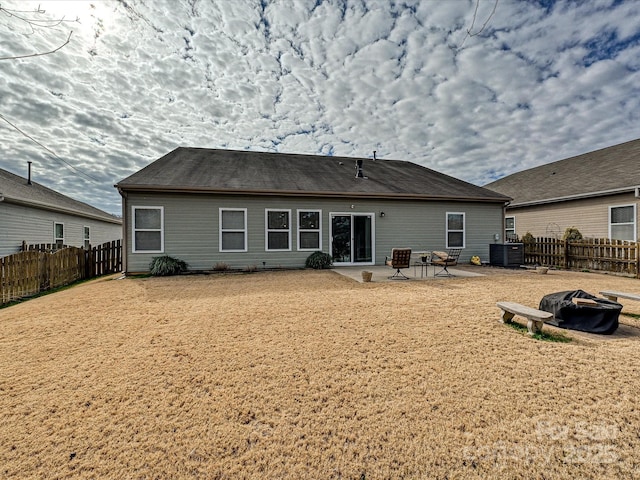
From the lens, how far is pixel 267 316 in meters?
4.91

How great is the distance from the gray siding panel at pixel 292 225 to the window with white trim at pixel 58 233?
795 cm

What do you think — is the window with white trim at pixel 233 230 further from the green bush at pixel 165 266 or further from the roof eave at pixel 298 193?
the green bush at pixel 165 266

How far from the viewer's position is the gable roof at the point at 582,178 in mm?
11586

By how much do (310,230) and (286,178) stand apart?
252 centimetres

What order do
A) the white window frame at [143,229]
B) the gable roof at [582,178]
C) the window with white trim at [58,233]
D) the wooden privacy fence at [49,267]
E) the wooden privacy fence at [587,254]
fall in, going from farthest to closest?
the window with white trim at [58,233] → the gable roof at [582,178] → the white window frame at [143,229] → the wooden privacy fence at [587,254] → the wooden privacy fence at [49,267]

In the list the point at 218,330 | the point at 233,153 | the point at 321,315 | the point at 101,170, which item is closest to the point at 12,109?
the point at 233,153

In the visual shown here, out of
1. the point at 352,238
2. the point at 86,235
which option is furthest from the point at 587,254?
the point at 86,235

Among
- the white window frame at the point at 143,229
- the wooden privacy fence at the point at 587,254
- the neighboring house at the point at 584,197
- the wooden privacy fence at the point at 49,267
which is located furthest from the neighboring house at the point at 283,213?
the neighboring house at the point at 584,197

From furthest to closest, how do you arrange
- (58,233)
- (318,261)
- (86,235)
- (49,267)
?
1. (86,235)
2. (58,233)
3. (318,261)
4. (49,267)

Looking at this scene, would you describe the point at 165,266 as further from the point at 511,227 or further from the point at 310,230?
the point at 511,227

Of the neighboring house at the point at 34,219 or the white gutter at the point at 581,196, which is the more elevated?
the white gutter at the point at 581,196

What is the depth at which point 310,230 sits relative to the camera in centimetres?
1126

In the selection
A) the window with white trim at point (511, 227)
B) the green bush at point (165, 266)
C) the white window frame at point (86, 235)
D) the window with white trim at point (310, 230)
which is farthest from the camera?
the white window frame at point (86, 235)

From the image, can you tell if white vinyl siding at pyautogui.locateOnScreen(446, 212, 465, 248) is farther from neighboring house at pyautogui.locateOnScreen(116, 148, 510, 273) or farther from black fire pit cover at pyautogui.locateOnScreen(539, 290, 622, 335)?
black fire pit cover at pyautogui.locateOnScreen(539, 290, 622, 335)
